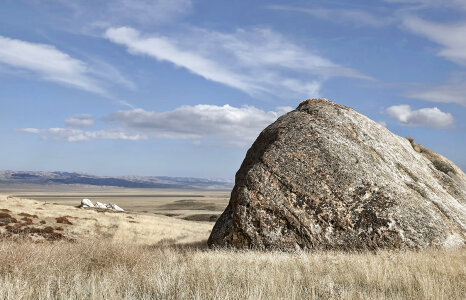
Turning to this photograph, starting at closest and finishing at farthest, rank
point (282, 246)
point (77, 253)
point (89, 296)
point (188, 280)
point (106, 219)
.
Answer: point (89, 296)
point (188, 280)
point (77, 253)
point (282, 246)
point (106, 219)

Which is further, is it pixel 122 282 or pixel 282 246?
pixel 282 246

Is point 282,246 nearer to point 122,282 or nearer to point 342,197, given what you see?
point 342,197

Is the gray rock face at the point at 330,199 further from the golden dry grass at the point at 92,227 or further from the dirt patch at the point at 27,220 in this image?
the dirt patch at the point at 27,220

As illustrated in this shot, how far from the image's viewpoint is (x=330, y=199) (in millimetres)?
12227

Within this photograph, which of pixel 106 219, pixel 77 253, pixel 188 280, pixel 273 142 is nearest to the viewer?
pixel 188 280

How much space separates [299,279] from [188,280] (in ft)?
6.80

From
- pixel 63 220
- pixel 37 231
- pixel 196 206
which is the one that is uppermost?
pixel 63 220

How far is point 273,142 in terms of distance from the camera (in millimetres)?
→ 13961

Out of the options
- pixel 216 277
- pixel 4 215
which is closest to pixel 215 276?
pixel 216 277

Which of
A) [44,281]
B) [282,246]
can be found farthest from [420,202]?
[44,281]

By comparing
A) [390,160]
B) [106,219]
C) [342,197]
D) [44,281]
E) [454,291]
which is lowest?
[106,219]

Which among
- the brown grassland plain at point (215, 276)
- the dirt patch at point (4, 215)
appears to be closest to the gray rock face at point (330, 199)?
the brown grassland plain at point (215, 276)

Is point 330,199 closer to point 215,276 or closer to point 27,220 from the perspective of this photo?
point 215,276

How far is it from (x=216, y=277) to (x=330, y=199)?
6.09 meters
